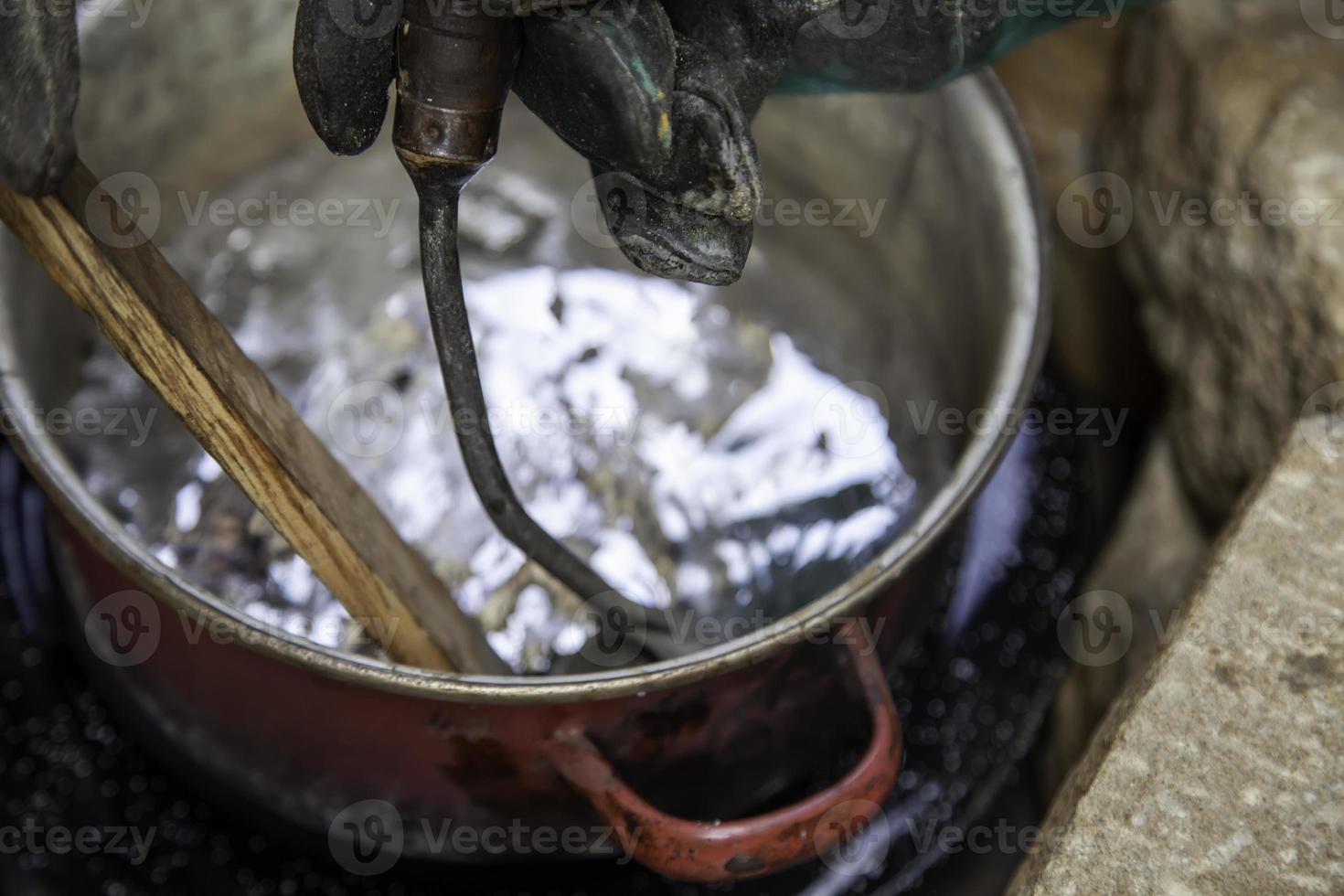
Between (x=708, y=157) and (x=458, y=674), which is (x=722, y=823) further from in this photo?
(x=708, y=157)

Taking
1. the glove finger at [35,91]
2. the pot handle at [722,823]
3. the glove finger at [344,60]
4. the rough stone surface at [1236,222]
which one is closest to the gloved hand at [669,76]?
the glove finger at [344,60]

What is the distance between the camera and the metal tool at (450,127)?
0.51 metres

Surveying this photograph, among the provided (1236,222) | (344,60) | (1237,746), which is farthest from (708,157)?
(1236,222)

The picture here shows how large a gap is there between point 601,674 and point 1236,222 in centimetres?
69

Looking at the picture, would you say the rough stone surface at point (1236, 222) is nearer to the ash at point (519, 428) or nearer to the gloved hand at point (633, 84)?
the ash at point (519, 428)

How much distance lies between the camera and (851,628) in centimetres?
72

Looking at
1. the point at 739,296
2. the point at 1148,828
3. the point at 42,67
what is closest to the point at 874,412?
the point at 739,296

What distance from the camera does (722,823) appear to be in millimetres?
685

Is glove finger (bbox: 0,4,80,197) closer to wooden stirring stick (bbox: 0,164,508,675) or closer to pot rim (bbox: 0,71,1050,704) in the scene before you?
wooden stirring stick (bbox: 0,164,508,675)

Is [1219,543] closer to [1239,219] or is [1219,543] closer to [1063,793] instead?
[1063,793]

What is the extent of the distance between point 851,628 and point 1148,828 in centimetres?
18

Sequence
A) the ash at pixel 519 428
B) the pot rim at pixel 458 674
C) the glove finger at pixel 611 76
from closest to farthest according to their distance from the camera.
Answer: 1. the glove finger at pixel 611 76
2. the pot rim at pixel 458 674
3. the ash at pixel 519 428

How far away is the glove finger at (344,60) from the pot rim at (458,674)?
24cm

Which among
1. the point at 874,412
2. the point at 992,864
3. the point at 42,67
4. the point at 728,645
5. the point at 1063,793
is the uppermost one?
the point at 42,67
